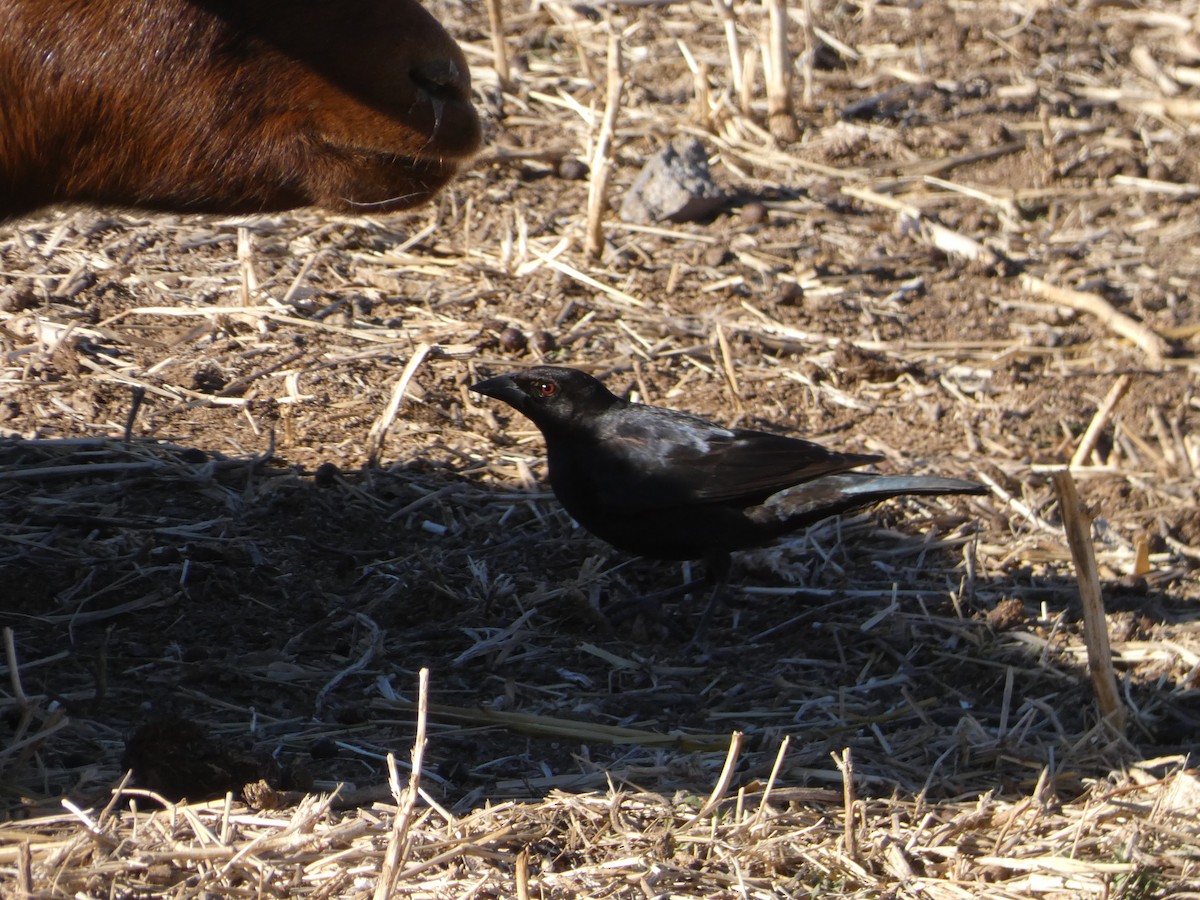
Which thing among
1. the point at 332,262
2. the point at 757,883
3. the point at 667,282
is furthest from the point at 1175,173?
the point at 757,883

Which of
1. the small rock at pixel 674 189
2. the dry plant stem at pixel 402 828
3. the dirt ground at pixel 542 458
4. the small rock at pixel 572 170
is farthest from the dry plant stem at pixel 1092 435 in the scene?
the dry plant stem at pixel 402 828

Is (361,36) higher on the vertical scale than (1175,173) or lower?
higher

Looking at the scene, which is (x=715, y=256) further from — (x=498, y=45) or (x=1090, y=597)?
(x=1090, y=597)

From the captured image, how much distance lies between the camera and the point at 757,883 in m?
3.45

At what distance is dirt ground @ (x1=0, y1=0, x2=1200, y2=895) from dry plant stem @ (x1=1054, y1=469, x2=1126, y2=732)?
0.11 meters

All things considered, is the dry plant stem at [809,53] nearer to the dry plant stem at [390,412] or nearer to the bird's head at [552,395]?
the dry plant stem at [390,412]

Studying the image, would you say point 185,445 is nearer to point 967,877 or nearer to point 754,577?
point 754,577

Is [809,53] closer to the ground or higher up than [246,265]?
higher up

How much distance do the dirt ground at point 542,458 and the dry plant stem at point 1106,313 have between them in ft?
0.08

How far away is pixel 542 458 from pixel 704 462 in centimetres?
76

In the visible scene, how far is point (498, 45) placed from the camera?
25.3 feet

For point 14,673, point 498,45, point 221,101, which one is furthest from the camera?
point 498,45

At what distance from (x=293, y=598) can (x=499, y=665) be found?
678 millimetres

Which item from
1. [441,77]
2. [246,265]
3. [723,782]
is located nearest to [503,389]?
[246,265]
